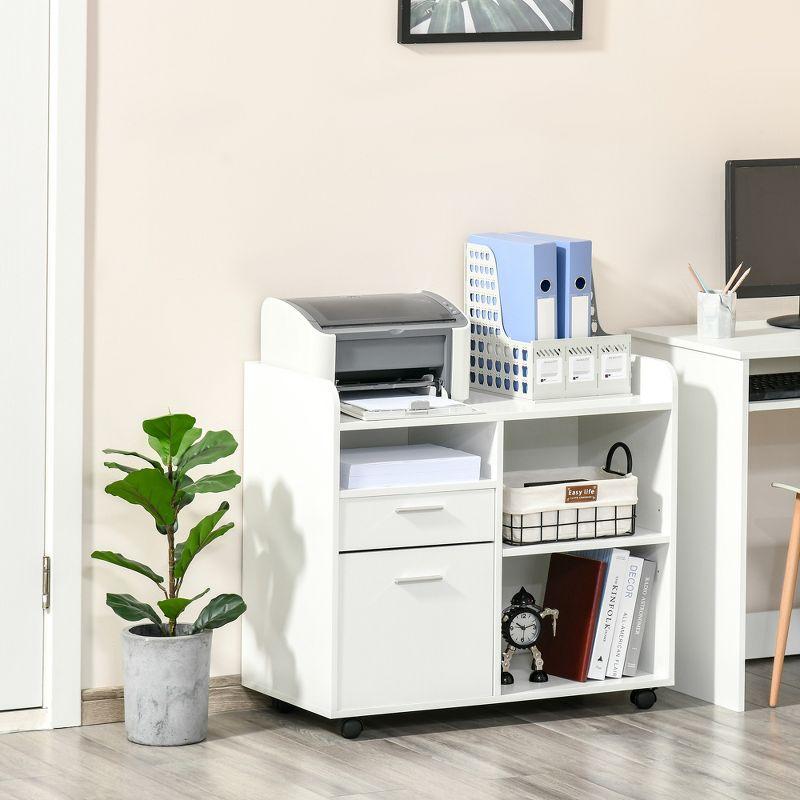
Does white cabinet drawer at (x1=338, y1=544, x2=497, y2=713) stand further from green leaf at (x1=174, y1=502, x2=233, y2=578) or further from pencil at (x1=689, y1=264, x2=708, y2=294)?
pencil at (x1=689, y1=264, x2=708, y2=294)

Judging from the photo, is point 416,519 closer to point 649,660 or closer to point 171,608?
point 171,608

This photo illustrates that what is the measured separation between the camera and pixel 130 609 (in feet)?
11.2

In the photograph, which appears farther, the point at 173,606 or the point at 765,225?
the point at 765,225

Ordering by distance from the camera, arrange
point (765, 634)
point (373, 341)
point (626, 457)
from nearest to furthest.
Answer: point (373, 341), point (626, 457), point (765, 634)

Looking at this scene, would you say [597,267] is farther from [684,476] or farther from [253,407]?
[253,407]

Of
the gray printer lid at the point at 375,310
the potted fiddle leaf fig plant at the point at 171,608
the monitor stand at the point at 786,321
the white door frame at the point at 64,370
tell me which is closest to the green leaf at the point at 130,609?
the potted fiddle leaf fig plant at the point at 171,608

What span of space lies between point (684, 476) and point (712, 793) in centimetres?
89

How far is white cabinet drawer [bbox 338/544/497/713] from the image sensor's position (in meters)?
3.38

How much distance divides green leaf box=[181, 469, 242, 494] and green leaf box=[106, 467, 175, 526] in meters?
0.05

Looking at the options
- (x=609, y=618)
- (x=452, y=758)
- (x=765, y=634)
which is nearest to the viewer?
(x=452, y=758)

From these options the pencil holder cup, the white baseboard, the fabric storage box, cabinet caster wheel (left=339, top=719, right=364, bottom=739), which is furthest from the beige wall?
the white baseboard

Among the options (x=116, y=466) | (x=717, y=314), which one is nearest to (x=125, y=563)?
(x=116, y=466)

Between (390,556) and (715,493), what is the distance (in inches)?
32.7

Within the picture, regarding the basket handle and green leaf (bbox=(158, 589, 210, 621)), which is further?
the basket handle
